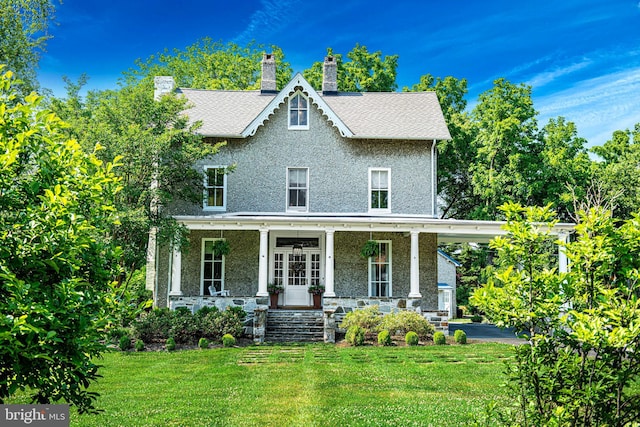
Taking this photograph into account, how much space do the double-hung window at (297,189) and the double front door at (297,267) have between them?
154cm

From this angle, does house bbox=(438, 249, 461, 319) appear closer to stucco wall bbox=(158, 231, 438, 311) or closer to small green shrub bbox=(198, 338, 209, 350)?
stucco wall bbox=(158, 231, 438, 311)

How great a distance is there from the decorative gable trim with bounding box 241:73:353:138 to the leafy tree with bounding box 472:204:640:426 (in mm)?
15575

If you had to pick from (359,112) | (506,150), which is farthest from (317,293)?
(506,150)

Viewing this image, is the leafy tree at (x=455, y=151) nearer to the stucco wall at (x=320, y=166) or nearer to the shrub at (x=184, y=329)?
the stucco wall at (x=320, y=166)

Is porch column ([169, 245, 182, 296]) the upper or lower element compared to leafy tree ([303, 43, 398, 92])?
lower

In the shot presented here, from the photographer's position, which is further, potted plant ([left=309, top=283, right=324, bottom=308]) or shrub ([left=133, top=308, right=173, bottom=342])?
potted plant ([left=309, top=283, right=324, bottom=308])

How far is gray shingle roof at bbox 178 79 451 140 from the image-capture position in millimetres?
21016

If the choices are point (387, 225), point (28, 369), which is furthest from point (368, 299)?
point (28, 369)

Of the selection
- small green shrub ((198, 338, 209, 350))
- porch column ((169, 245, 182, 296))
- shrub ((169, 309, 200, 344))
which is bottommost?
A: small green shrub ((198, 338, 209, 350))

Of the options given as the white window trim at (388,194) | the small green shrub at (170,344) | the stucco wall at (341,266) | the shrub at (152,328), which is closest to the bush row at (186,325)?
the shrub at (152,328)

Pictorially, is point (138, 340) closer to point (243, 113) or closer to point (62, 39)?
point (243, 113)

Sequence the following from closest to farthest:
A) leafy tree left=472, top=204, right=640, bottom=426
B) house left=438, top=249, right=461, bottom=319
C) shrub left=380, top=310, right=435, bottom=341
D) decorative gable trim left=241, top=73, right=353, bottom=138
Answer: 1. leafy tree left=472, top=204, right=640, bottom=426
2. shrub left=380, top=310, right=435, bottom=341
3. decorative gable trim left=241, top=73, right=353, bottom=138
4. house left=438, top=249, right=461, bottom=319

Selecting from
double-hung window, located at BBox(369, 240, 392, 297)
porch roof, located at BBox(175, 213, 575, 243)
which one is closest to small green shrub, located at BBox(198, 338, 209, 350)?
porch roof, located at BBox(175, 213, 575, 243)

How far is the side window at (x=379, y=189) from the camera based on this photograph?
21.0m
